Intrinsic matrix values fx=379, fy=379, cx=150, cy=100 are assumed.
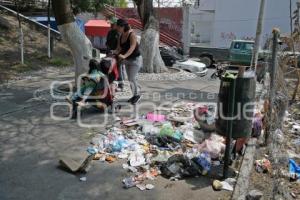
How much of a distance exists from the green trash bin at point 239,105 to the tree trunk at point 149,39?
8825mm

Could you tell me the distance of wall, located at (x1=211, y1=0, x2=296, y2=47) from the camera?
24906 mm

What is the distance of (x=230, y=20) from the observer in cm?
2659

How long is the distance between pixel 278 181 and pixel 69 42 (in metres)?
6.16

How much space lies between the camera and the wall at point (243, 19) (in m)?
24.9

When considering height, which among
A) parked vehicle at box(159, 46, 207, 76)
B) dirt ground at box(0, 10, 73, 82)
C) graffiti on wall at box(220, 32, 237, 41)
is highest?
graffiti on wall at box(220, 32, 237, 41)

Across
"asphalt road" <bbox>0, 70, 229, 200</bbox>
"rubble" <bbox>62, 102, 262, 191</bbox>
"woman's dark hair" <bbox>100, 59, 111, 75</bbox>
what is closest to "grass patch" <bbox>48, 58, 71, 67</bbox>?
"asphalt road" <bbox>0, 70, 229, 200</bbox>

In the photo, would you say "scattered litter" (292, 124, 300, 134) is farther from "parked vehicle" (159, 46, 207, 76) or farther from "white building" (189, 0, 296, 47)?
"white building" (189, 0, 296, 47)

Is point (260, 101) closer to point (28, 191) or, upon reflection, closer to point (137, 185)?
point (137, 185)

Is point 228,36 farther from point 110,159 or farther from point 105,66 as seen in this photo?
point 110,159

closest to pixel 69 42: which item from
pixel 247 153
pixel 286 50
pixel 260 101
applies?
pixel 260 101

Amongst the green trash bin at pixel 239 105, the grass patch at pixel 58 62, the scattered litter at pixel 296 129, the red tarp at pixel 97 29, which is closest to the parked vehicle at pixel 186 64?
the grass patch at pixel 58 62

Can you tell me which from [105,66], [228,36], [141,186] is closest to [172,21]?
[228,36]

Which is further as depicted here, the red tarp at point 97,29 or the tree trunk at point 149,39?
the red tarp at point 97,29

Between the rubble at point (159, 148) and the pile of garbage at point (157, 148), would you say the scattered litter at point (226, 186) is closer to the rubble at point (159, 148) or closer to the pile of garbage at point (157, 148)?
the rubble at point (159, 148)
